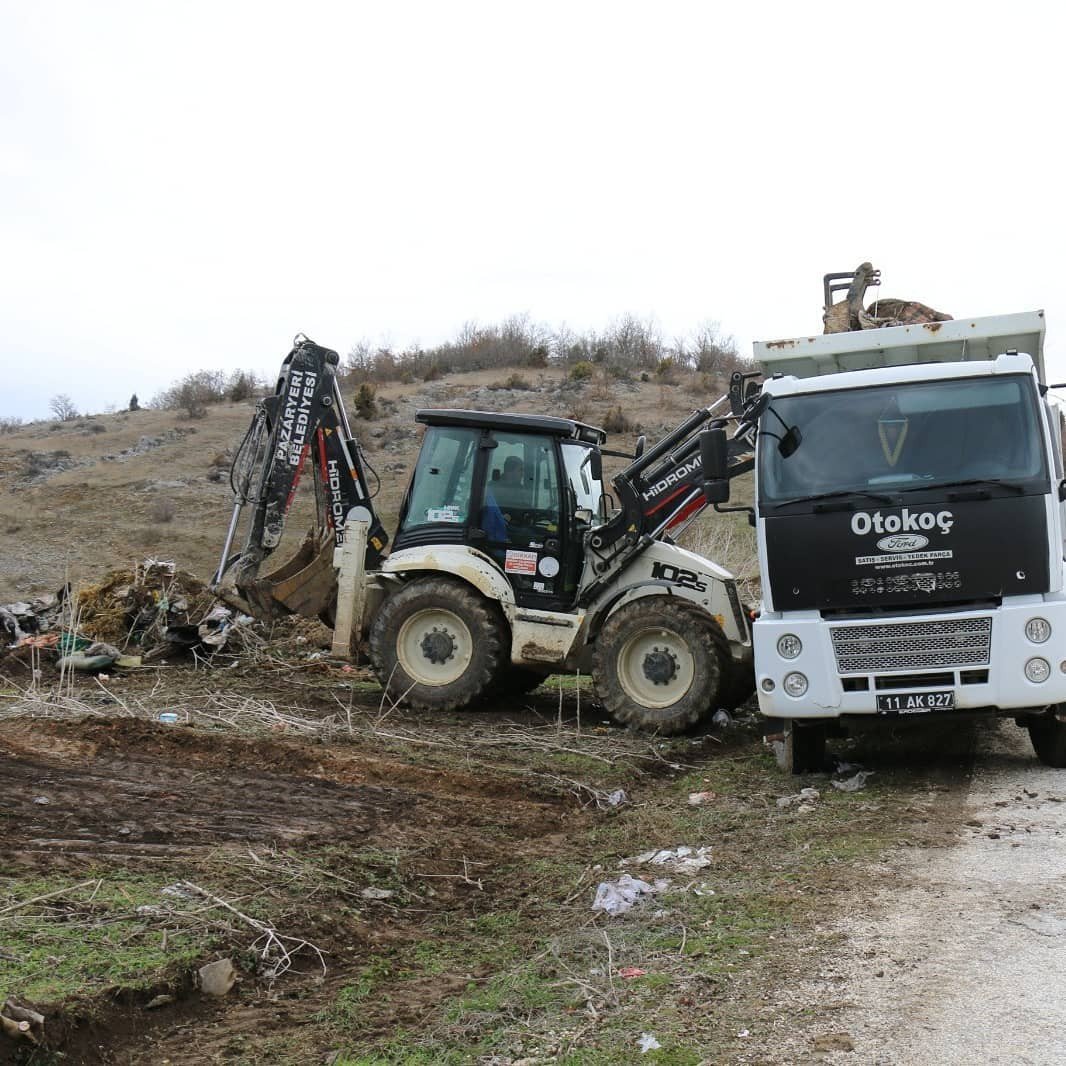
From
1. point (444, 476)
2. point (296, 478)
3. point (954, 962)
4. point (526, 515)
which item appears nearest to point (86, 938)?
point (954, 962)

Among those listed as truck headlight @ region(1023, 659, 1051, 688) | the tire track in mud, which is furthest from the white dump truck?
the tire track in mud

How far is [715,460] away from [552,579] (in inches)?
110

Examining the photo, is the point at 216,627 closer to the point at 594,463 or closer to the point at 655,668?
the point at 594,463

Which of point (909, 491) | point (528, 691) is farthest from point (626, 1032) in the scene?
point (528, 691)

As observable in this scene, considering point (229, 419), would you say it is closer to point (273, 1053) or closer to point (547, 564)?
point (547, 564)

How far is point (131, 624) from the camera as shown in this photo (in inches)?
605

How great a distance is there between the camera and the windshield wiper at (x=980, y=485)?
27.1ft

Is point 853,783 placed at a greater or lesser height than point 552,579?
lesser

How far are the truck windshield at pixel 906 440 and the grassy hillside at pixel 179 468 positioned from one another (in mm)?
12273

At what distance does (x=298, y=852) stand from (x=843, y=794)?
12.3 feet

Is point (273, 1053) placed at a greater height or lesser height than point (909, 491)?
lesser

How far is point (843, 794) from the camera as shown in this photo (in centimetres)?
841

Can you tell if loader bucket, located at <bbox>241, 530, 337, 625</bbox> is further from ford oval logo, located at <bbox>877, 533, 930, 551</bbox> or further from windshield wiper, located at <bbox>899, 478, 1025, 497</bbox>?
windshield wiper, located at <bbox>899, 478, 1025, 497</bbox>

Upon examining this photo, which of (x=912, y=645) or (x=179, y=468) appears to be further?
(x=179, y=468)
